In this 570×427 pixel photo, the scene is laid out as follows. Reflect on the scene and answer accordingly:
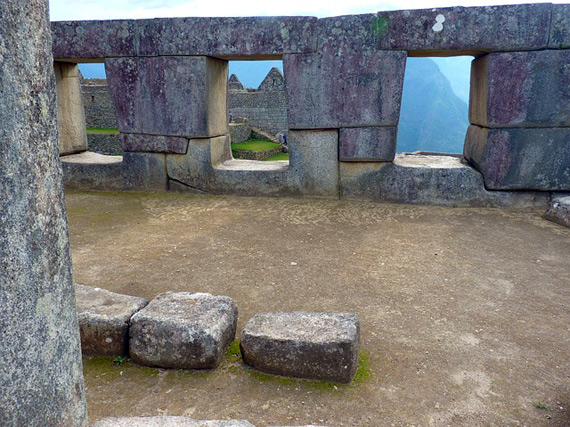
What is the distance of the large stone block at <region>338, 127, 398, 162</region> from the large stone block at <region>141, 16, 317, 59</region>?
1.19 m

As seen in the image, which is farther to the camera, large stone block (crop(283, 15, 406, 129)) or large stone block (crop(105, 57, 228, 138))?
large stone block (crop(105, 57, 228, 138))

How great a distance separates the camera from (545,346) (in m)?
2.70

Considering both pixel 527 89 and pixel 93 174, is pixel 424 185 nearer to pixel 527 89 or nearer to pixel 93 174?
pixel 527 89

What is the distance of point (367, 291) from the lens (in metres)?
3.44

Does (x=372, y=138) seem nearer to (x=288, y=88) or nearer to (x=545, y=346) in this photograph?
(x=288, y=88)

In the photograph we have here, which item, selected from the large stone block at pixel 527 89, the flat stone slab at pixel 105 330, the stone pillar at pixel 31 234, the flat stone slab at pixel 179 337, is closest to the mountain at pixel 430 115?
the large stone block at pixel 527 89

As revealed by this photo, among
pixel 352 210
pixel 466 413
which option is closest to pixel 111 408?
pixel 466 413

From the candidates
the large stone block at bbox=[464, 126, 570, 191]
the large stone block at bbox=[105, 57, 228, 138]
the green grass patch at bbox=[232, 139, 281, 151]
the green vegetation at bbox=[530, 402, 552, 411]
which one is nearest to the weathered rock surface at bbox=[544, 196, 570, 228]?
the large stone block at bbox=[464, 126, 570, 191]

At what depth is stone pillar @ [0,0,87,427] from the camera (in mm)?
1225

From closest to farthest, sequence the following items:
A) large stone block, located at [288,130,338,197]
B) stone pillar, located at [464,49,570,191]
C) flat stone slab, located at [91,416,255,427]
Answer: flat stone slab, located at [91,416,255,427] → stone pillar, located at [464,49,570,191] → large stone block, located at [288,130,338,197]

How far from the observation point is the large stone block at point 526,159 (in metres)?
5.45

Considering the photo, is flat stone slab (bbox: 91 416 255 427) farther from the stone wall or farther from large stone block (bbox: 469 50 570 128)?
the stone wall

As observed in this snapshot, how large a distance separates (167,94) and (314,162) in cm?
223

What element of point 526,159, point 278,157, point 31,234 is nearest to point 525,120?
point 526,159
